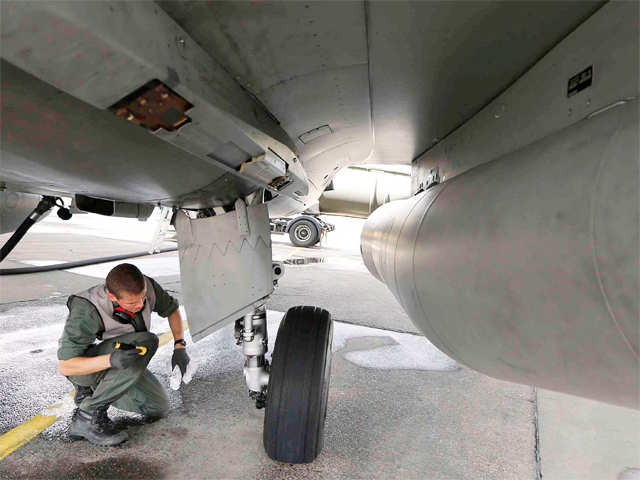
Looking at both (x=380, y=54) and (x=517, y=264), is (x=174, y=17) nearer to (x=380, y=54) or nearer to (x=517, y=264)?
(x=380, y=54)

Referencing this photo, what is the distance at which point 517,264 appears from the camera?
69cm

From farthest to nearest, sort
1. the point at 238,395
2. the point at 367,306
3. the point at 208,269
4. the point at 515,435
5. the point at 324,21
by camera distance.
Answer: the point at 367,306 → the point at 238,395 → the point at 515,435 → the point at 208,269 → the point at 324,21

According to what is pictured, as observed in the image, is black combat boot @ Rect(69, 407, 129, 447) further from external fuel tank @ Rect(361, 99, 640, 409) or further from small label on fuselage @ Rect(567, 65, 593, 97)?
small label on fuselage @ Rect(567, 65, 593, 97)

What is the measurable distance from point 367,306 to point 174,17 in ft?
14.5

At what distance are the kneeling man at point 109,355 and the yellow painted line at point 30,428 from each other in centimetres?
17

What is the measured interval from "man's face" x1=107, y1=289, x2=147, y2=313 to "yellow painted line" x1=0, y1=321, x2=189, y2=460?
714 millimetres

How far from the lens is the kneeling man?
194 cm

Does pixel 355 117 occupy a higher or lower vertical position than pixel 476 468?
higher

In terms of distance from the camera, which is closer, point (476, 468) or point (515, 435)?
point (476, 468)

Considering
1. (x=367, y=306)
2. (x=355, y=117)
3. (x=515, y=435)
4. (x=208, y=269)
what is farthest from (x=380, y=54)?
(x=367, y=306)

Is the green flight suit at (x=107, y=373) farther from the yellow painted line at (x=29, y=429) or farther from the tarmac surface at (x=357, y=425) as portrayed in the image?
the yellow painted line at (x=29, y=429)

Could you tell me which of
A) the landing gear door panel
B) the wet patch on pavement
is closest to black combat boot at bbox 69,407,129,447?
the wet patch on pavement

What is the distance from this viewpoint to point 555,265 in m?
0.60

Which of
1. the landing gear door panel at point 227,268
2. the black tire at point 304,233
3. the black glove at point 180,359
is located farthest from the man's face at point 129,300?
the black tire at point 304,233
